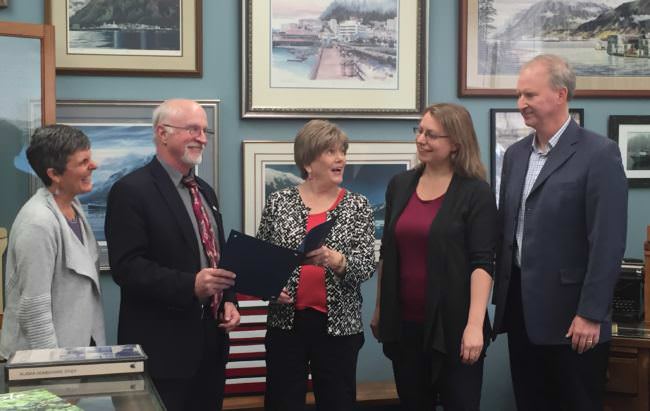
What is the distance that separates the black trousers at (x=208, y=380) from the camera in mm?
2492

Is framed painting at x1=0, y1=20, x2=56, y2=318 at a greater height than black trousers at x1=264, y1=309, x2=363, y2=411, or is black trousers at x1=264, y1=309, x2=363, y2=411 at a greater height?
framed painting at x1=0, y1=20, x2=56, y2=318

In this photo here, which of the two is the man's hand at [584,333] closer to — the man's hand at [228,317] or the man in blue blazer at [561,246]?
the man in blue blazer at [561,246]

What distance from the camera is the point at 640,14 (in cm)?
376

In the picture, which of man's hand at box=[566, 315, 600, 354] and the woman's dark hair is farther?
man's hand at box=[566, 315, 600, 354]

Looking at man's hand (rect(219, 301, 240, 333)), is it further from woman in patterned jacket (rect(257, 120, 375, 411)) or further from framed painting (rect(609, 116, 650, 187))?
framed painting (rect(609, 116, 650, 187))

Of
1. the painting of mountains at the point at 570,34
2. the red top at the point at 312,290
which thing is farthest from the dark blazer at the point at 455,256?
the painting of mountains at the point at 570,34

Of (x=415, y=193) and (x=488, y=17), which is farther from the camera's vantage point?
(x=488, y=17)

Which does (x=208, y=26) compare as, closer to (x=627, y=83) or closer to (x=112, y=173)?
(x=112, y=173)

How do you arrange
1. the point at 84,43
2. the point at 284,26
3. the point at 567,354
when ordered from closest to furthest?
the point at 567,354, the point at 84,43, the point at 284,26

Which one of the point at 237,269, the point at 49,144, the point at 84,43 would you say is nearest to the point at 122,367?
the point at 237,269

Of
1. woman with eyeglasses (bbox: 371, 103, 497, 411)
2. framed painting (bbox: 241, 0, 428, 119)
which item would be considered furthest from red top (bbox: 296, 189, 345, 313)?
framed painting (bbox: 241, 0, 428, 119)

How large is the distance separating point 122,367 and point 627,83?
3.00 metres

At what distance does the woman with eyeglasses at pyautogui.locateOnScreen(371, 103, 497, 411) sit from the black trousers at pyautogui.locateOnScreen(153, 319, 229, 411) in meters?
0.57

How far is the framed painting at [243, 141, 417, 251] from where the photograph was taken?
11.3 feet
